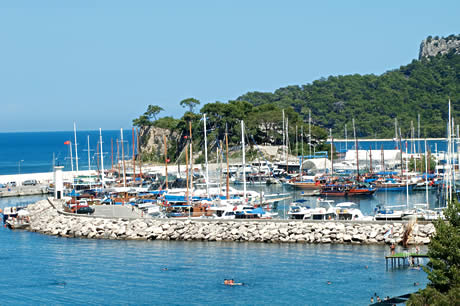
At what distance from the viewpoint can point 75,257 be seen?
45844mm

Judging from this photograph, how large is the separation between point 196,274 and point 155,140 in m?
88.6

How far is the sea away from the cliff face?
7381cm

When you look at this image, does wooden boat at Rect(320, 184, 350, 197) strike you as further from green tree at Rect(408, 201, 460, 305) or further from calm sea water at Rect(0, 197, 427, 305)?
green tree at Rect(408, 201, 460, 305)

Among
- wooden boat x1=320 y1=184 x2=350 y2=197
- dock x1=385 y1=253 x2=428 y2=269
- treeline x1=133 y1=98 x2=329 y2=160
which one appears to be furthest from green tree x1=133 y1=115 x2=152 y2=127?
dock x1=385 y1=253 x2=428 y2=269

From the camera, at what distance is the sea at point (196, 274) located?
117 feet

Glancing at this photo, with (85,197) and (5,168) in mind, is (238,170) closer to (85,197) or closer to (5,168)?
(85,197)

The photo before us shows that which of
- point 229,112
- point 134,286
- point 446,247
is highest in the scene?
point 229,112

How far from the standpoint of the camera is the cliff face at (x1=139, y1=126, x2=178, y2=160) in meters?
125

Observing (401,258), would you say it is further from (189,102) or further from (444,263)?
(189,102)

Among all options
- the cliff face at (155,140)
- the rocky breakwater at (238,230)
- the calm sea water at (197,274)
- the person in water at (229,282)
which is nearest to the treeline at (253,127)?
the cliff face at (155,140)

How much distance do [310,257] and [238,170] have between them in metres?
48.7

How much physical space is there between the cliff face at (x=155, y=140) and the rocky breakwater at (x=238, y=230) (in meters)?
68.0

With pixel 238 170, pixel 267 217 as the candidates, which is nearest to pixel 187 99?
pixel 238 170

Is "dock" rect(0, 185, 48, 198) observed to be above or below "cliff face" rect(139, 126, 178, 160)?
below
